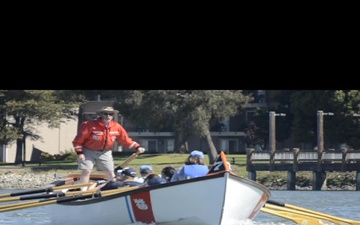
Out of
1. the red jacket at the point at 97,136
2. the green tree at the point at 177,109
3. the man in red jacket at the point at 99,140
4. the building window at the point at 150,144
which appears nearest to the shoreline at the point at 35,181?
the green tree at the point at 177,109

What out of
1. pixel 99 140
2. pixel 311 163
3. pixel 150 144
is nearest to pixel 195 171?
pixel 99 140

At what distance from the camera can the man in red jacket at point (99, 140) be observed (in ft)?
36.6

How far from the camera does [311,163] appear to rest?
29875 millimetres

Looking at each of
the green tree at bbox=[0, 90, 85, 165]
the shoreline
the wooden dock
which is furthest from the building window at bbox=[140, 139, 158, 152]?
the wooden dock

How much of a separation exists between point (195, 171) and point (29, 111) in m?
25.6

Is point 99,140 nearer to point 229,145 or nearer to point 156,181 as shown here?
point 156,181

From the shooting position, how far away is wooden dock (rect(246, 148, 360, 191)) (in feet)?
96.0

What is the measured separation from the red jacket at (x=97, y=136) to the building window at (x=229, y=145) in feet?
92.3

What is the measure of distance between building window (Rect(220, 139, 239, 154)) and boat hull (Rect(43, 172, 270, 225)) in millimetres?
28308

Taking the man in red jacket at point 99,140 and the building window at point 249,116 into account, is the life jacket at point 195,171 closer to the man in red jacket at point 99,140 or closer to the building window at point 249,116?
the man in red jacket at point 99,140

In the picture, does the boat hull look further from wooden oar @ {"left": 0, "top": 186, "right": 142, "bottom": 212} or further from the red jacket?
the red jacket
